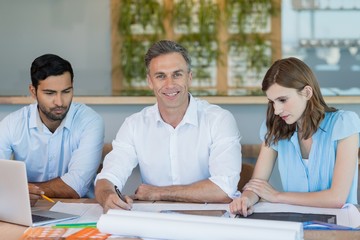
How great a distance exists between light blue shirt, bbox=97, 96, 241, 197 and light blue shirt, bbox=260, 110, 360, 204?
242mm

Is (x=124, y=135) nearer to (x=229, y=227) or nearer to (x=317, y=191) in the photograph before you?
(x=317, y=191)

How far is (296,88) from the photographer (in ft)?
9.75

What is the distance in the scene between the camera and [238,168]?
10.4 feet

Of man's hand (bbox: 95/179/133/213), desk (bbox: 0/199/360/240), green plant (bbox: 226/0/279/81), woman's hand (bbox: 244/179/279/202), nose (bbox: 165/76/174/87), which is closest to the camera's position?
desk (bbox: 0/199/360/240)

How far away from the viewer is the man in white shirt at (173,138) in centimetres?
321

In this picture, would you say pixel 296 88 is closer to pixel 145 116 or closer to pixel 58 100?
pixel 145 116

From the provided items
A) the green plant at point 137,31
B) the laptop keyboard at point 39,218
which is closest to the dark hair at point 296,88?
the laptop keyboard at point 39,218

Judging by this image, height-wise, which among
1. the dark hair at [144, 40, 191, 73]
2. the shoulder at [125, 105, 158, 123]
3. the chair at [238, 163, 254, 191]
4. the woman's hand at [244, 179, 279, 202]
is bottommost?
the chair at [238, 163, 254, 191]

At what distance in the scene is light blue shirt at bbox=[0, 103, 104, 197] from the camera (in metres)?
3.59

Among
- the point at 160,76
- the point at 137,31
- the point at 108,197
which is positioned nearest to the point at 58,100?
the point at 160,76

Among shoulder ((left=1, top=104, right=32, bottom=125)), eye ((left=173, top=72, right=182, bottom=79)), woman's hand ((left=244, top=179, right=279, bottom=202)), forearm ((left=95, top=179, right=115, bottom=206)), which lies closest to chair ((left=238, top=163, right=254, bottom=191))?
woman's hand ((left=244, top=179, right=279, bottom=202))

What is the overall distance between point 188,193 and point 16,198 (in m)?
0.75

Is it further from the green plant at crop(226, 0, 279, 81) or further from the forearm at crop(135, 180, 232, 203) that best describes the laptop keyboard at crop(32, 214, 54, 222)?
the green plant at crop(226, 0, 279, 81)

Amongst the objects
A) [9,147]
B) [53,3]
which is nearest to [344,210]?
[9,147]
